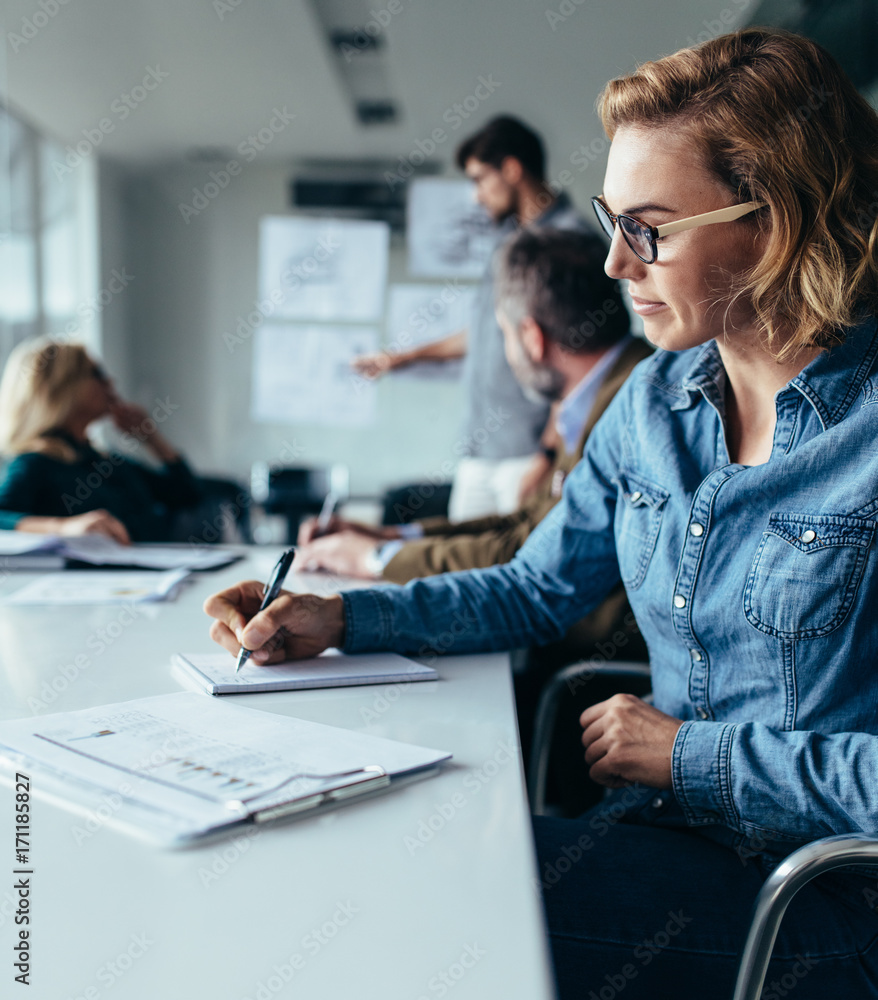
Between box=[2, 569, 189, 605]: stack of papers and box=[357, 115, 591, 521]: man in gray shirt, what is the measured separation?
6.51 feet

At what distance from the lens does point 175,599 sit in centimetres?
138

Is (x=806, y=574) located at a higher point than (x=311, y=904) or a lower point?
higher

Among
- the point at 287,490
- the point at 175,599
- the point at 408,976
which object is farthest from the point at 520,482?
the point at 408,976

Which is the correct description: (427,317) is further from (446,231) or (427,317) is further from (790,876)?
(790,876)

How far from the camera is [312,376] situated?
15.6 ft

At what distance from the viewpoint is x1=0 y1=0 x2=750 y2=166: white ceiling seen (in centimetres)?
358

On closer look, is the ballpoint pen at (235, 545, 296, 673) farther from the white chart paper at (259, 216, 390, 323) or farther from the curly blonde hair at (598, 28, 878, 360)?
the white chart paper at (259, 216, 390, 323)

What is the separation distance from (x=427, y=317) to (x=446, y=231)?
1.49 ft

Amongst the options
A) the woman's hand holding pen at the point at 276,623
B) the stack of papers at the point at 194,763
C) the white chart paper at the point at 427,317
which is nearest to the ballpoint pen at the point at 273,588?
the woman's hand holding pen at the point at 276,623

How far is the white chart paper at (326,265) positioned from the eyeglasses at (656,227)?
386 centimetres

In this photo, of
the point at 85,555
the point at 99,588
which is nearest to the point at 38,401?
the point at 85,555

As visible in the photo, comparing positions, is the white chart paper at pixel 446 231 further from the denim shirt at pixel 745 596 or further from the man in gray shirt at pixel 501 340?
the denim shirt at pixel 745 596

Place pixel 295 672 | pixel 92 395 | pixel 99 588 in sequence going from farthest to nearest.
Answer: pixel 92 395 → pixel 99 588 → pixel 295 672

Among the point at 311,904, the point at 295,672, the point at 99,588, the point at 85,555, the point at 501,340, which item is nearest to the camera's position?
the point at 311,904
